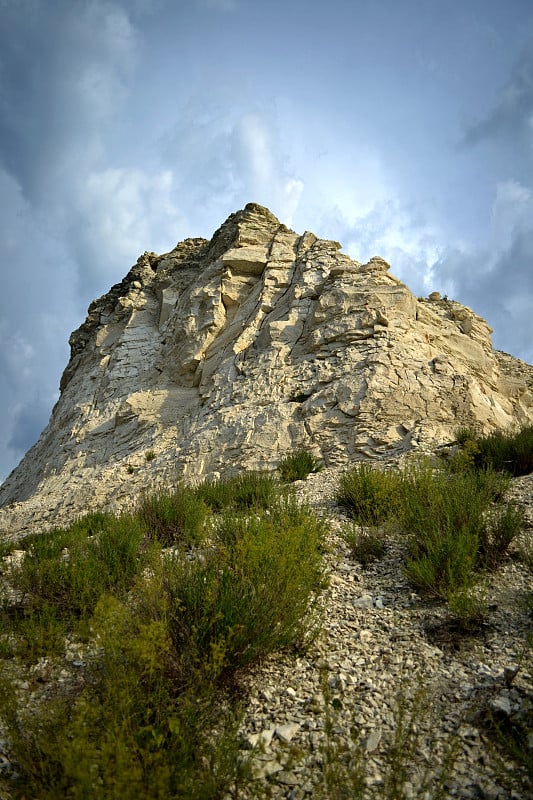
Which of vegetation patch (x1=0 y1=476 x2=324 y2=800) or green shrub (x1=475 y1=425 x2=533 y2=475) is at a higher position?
green shrub (x1=475 y1=425 x2=533 y2=475)

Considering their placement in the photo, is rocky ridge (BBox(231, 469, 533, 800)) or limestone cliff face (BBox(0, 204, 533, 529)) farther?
limestone cliff face (BBox(0, 204, 533, 529))

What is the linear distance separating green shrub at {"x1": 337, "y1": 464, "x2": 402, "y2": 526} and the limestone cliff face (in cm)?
321

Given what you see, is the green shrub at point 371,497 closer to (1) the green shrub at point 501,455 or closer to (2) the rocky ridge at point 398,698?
(1) the green shrub at point 501,455

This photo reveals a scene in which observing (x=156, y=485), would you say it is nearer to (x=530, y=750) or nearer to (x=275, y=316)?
(x=275, y=316)

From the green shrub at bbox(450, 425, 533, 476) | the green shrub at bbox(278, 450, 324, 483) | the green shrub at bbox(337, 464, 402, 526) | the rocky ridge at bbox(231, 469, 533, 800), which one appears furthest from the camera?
the green shrub at bbox(278, 450, 324, 483)

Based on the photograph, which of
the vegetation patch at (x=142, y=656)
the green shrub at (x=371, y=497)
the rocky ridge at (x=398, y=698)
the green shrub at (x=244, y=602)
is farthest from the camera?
the green shrub at (x=371, y=497)

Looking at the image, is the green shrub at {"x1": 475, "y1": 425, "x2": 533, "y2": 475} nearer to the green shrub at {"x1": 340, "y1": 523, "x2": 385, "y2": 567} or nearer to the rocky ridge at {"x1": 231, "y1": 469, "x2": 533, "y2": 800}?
the green shrub at {"x1": 340, "y1": 523, "x2": 385, "y2": 567}

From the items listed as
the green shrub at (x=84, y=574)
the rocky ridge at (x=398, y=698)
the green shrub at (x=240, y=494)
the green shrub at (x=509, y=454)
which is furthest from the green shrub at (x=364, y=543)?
the green shrub at (x=509, y=454)

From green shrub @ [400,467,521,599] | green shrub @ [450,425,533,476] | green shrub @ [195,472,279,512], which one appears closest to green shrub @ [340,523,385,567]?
green shrub @ [400,467,521,599]

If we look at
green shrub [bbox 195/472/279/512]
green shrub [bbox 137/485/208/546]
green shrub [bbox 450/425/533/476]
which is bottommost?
green shrub [bbox 137/485/208/546]

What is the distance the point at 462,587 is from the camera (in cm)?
410

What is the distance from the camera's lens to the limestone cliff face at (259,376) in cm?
1141

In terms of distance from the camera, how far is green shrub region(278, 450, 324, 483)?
32.1 feet

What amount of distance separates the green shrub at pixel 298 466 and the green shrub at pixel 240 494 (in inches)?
27.4
